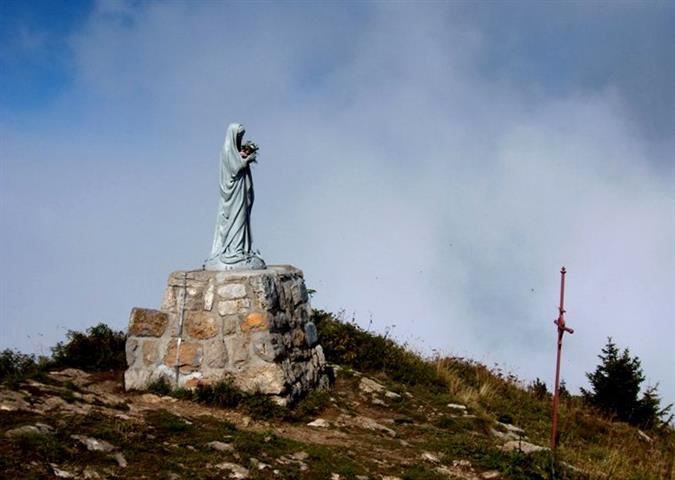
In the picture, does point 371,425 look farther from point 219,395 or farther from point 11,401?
point 11,401

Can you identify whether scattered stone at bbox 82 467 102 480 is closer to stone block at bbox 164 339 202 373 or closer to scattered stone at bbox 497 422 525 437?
stone block at bbox 164 339 202 373

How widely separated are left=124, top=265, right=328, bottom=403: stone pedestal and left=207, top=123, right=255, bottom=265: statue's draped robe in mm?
457

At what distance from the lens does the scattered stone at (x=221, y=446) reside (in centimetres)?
740

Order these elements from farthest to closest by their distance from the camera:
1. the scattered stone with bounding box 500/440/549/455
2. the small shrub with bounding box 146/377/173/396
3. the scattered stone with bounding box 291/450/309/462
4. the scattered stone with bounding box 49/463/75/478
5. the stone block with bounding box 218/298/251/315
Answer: the stone block with bounding box 218/298/251/315 → the small shrub with bounding box 146/377/173/396 → the scattered stone with bounding box 500/440/549/455 → the scattered stone with bounding box 291/450/309/462 → the scattered stone with bounding box 49/463/75/478

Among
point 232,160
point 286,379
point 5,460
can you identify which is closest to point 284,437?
point 286,379

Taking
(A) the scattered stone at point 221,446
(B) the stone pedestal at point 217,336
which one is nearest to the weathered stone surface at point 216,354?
(B) the stone pedestal at point 217,336

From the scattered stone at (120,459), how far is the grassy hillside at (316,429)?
16 mm

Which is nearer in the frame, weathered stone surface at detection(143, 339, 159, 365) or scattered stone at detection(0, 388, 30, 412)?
scattered stone at detection(0, 388, 30, 412)

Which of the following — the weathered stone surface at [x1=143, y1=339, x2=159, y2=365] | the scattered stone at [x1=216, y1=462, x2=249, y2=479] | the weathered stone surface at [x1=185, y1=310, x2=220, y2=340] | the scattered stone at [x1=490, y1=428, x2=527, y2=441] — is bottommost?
the scattered stone at [x1=216, y1=462, x2=249, y2=479]

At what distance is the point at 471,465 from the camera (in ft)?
26.6

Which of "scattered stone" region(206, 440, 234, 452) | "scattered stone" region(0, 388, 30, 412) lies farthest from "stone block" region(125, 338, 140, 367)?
"scattered stone" region(206, 440, 234, 452)

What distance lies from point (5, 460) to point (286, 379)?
4.89 meters

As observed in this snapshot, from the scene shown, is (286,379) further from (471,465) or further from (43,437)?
(43,437)

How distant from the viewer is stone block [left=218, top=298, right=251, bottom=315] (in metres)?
10.7
